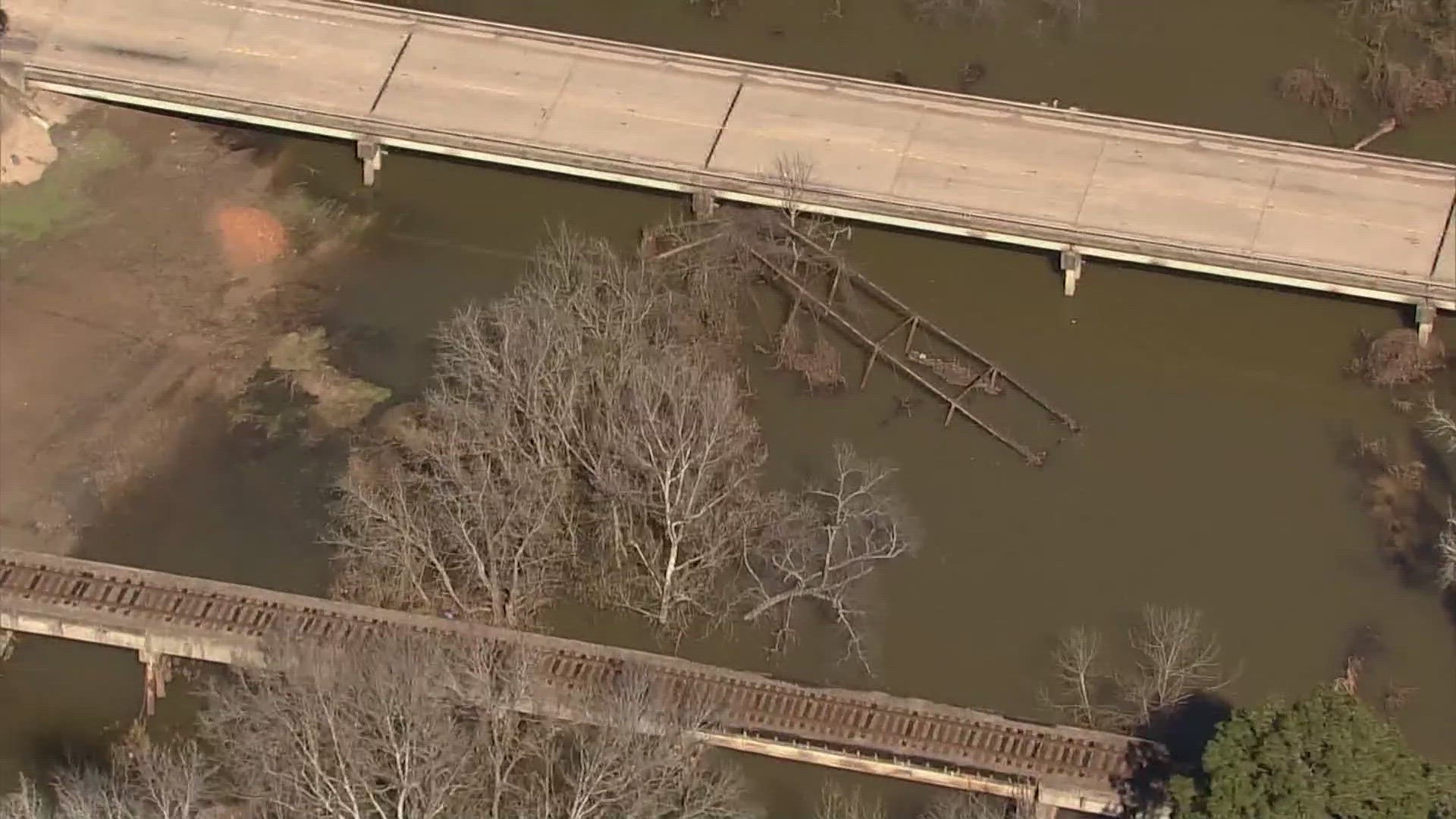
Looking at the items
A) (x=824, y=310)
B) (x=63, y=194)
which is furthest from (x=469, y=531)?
(x=63, y=194)

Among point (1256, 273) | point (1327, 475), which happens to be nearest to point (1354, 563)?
point (1327, 475)

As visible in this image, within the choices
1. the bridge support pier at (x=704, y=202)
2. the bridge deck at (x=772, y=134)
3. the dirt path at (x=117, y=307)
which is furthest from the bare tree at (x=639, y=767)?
the bridge deck at (x=772, y=134)

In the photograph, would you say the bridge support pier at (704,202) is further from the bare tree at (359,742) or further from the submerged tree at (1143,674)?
the bare tree at (359,742)

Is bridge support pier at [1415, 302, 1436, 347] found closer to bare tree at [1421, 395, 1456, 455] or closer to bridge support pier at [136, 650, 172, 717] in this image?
bare tree at [1421, 395, 1456, 455]

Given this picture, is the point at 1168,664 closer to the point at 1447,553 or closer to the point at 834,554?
the point at 1447,553

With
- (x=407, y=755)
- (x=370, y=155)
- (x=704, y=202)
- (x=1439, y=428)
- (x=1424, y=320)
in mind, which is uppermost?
(x=1424, y=320)

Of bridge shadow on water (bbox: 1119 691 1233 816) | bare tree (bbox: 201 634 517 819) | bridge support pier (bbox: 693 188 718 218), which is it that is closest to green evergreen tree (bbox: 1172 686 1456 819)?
bridge shadow on water (bbox: 1119 691 1233 816)
